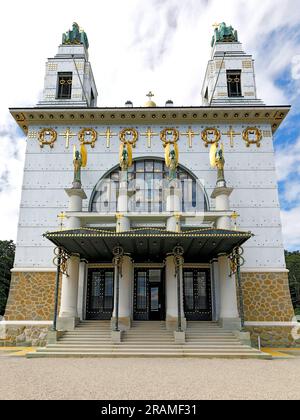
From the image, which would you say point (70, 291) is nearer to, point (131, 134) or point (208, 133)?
point (131, 134)

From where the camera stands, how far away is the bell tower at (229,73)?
75.7 ft

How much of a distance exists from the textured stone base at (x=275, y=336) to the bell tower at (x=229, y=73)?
13368 mm

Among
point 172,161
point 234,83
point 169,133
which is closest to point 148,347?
point 172,161

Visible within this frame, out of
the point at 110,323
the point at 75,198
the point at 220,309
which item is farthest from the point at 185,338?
the point at 75,198

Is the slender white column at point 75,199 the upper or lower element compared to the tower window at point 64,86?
lower

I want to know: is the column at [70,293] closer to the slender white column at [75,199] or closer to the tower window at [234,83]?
the slender white column at [75,199]

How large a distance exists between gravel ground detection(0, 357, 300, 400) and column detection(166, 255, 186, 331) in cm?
447

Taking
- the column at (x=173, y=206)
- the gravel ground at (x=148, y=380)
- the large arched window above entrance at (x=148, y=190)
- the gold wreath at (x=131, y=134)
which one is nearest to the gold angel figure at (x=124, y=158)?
the large arched window above entrance at (x=148, y=190)

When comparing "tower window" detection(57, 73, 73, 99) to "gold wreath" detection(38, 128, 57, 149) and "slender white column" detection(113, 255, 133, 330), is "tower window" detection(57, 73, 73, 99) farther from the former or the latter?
"slender white column" detection(113, 255, 133, 330)

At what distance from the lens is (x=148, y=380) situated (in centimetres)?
855

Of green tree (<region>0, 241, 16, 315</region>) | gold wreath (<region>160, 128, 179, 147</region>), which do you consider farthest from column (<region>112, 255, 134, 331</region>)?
green tree (<region>0, 241, 16, 315</region>)

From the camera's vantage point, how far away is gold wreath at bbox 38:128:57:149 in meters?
21.5

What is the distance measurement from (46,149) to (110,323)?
10.8 metres

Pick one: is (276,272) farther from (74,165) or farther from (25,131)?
(25,131)
